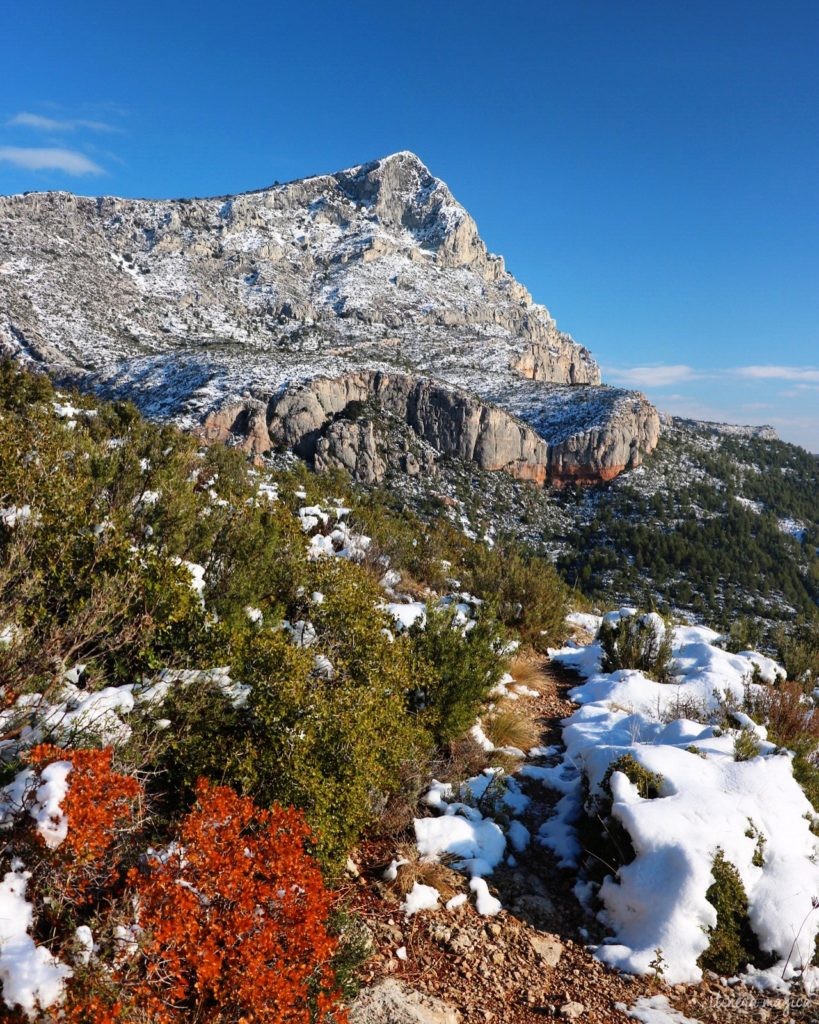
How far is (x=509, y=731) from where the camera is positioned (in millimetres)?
6820

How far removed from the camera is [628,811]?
14.9ft

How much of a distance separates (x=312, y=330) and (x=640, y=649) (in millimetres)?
86508

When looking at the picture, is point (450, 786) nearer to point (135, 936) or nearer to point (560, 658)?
point (135, 936)

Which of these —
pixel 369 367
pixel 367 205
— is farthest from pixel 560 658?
pixel 367 205

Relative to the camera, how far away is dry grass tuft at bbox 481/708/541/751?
22.0 feet

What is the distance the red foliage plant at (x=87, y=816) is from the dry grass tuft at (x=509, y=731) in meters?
5.02

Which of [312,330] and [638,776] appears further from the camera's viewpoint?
[312,330]

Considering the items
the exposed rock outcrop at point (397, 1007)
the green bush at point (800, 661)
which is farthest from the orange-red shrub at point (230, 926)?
the green bush at point (800, 661)

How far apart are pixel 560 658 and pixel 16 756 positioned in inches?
359

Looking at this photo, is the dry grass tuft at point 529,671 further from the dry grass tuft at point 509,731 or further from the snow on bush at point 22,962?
the snow on bush at point 22,962

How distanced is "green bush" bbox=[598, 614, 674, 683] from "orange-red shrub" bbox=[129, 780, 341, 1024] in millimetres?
7640

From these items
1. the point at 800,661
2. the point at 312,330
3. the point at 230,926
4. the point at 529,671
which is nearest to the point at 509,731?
the point at 529,671

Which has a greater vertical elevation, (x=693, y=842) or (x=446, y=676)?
(x=446, y=676)

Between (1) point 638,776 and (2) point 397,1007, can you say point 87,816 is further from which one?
(1) point 638,776
